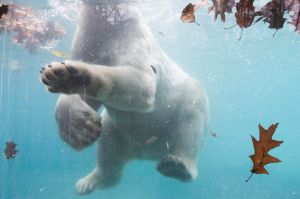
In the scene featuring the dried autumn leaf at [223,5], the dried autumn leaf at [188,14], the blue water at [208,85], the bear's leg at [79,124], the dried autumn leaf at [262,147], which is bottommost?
the blue water at [208,85]

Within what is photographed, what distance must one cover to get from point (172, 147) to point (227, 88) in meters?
42.1

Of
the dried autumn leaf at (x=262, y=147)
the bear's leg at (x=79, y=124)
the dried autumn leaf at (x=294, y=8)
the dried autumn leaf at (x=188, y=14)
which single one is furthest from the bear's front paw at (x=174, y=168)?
the dried autumn leaf at (x=294, y=8)

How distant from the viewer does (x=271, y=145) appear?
6.40 feet

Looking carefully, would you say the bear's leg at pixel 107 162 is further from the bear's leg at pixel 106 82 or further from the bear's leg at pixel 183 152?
the bear's leg at pixel 106 82

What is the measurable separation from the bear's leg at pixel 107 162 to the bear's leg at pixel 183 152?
3.44 ft

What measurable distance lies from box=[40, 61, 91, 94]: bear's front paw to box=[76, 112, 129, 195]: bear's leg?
3.39 m

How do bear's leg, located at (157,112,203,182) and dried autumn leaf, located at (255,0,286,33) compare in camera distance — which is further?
bear's leg, located at (157,112,203,182)

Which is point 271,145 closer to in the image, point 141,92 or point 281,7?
point 281,7

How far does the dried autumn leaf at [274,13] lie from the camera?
80.0 inches

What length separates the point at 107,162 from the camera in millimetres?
7754

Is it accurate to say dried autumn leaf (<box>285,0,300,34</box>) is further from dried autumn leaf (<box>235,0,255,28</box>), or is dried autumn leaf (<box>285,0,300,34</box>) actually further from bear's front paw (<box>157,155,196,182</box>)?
bear's front paw (<box>157,155,196,182</box>)

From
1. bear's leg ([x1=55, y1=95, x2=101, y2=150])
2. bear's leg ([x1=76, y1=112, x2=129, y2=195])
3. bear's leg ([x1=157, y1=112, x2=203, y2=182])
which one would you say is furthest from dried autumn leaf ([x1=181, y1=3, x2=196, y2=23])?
bear's leg ([x1=76, y1=112, x2=129, y2=195])

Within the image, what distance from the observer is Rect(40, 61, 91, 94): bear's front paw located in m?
3.48

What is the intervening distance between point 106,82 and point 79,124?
2.59 ft
